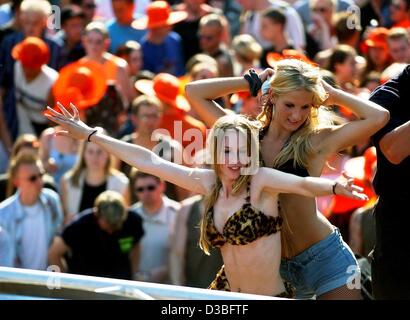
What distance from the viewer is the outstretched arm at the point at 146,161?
14.9ft

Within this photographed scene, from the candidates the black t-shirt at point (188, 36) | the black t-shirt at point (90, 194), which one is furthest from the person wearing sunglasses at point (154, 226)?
the black t-shirt at point (188, 36)

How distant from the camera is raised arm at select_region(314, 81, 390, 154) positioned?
4516 millimetres

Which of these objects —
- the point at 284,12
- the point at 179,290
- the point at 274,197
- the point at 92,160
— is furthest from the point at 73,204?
the point at 179,290

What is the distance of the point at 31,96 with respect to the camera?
888cm

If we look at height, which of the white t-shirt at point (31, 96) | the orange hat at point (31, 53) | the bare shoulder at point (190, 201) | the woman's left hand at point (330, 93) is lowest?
the woman's left hand at point (330, 93)

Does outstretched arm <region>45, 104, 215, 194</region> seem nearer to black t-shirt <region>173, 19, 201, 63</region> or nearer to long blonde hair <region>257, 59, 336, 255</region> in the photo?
long blonde hair <region>257, 59, 336, 255</region>

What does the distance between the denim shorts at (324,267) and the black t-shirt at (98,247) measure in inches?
108

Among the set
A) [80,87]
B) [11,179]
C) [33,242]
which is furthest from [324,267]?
[80,87]

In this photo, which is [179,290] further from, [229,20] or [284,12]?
[229,20]

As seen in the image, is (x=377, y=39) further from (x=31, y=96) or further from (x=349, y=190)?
(x=349, y=190)

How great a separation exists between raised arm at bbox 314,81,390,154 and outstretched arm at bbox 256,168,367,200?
305 mm

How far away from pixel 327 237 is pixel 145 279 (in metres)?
3.02

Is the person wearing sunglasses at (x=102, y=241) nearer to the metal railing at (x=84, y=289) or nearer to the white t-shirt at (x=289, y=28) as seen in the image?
the white t-shirt at (x=289, y=28)
